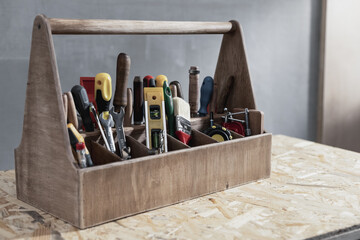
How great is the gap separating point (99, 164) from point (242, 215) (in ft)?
0.97

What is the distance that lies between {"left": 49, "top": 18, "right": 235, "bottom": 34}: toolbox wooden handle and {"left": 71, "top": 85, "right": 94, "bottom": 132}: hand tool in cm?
12

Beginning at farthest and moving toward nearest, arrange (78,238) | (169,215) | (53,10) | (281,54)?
1. (281,54)
2. (53,10)
3. (169,215)
4. (78,238)

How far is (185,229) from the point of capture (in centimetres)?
79

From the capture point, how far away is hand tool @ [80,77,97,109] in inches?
39.3

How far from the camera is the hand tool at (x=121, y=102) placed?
922 mm

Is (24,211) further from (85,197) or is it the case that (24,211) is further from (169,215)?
(169,215)

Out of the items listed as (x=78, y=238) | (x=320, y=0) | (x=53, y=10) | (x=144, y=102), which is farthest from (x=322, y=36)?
(x=78, y=238)

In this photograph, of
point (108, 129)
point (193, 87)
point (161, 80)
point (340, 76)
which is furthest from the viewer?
point (340, 76)

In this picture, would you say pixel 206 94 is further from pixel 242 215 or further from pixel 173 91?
pixel 242 215

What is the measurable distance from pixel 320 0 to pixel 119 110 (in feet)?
5.35

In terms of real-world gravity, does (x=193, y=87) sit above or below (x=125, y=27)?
below

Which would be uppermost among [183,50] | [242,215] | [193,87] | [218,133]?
[183,50]

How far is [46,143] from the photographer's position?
0.83 m

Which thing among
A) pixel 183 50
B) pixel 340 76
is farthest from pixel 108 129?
pixel 340 76
